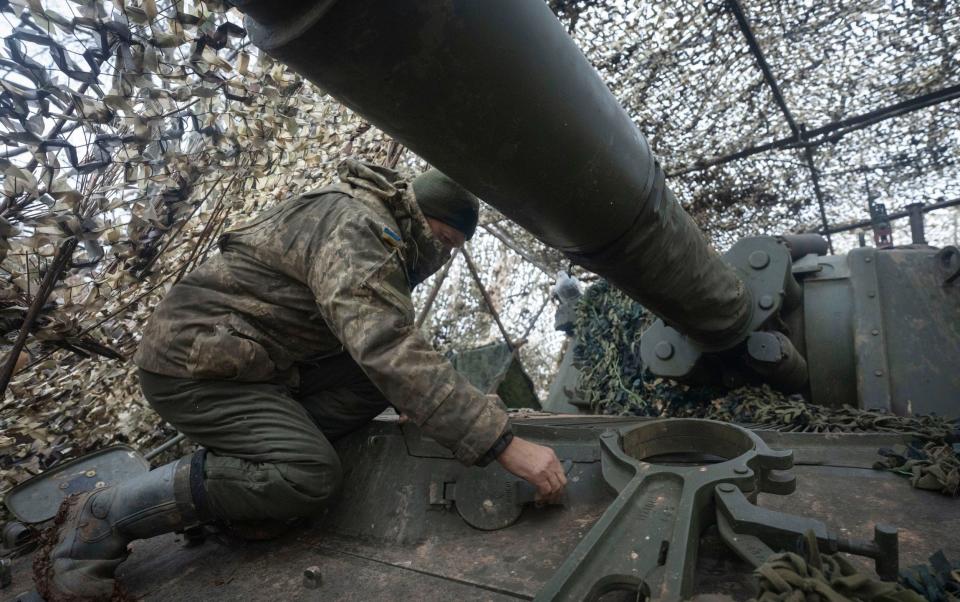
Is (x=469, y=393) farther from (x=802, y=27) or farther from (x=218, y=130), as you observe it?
(x=802, y=27)

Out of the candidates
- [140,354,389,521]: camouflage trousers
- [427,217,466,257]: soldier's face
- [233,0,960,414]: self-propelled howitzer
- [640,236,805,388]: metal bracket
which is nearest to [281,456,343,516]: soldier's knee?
[140,354,389,521]: camouflage trousers

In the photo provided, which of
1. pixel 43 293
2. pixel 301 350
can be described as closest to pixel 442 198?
pixel 301 350

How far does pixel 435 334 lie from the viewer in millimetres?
6797

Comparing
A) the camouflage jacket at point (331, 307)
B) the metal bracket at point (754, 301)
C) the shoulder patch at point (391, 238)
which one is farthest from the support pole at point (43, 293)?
the metal bracket at point (754, 301)

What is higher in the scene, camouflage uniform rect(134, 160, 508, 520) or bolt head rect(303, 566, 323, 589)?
camouflage uniform rect(134, 160, 508, 520)

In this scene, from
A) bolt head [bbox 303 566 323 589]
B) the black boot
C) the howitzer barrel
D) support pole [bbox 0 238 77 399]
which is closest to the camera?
the howitzer barrel

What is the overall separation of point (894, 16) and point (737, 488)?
136 inches

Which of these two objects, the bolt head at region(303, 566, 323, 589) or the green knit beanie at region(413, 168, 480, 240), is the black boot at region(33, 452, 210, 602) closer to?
the bolt head at region(303, 566, 323, 589)

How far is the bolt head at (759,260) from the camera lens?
2999 millimetres

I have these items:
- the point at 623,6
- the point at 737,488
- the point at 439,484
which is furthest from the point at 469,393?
the point at 623,6

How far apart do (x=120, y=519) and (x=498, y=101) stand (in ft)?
5.81

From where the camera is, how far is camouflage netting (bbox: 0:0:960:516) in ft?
6.55

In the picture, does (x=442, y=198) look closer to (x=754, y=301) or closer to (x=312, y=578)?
(x=312, y=578)

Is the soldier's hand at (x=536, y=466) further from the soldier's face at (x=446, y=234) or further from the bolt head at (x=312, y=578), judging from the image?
the soldier's face at (x=446, y=234)
